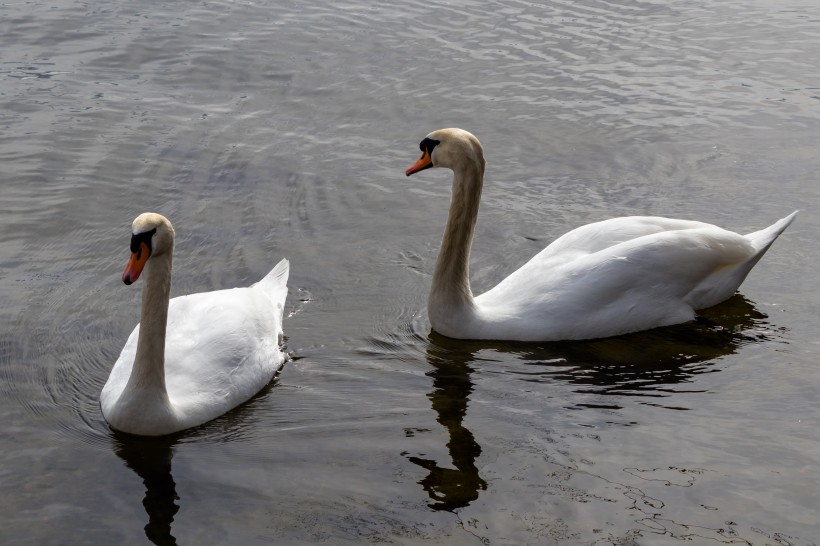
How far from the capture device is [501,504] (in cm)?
645

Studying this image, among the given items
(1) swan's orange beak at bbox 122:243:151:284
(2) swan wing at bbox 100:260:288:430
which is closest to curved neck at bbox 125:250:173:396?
(1) swan's orange beak at bbox 122:243:151:284

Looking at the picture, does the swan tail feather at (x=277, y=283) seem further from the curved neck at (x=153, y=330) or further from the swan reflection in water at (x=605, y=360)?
the curved neck at (x=153, y=330)

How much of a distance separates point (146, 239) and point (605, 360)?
338 cm

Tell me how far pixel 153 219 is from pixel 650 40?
9.78 meters

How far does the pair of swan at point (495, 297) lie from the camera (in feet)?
24.7

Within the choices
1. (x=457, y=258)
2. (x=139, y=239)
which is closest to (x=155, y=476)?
(x=139, y=239)

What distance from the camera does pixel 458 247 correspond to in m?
8.60

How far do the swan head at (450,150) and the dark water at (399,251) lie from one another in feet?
4.04

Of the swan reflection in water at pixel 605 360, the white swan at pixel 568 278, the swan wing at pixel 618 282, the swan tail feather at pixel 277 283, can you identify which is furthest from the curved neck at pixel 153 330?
the swan wing at pixel 618 282

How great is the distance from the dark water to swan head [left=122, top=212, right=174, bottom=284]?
108 cm

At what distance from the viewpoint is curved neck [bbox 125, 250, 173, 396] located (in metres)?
6.94

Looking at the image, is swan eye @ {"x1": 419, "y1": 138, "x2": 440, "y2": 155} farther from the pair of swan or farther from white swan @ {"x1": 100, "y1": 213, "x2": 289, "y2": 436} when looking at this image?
white swan @ {"x1": 100, "y1": 213, "x2": 289, "y2": 436}

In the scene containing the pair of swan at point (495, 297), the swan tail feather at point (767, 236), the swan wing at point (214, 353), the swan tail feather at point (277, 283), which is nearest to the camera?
the swan wing at point (214, 353)

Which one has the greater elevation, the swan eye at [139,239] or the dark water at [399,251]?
the swan eye at [139,239]
